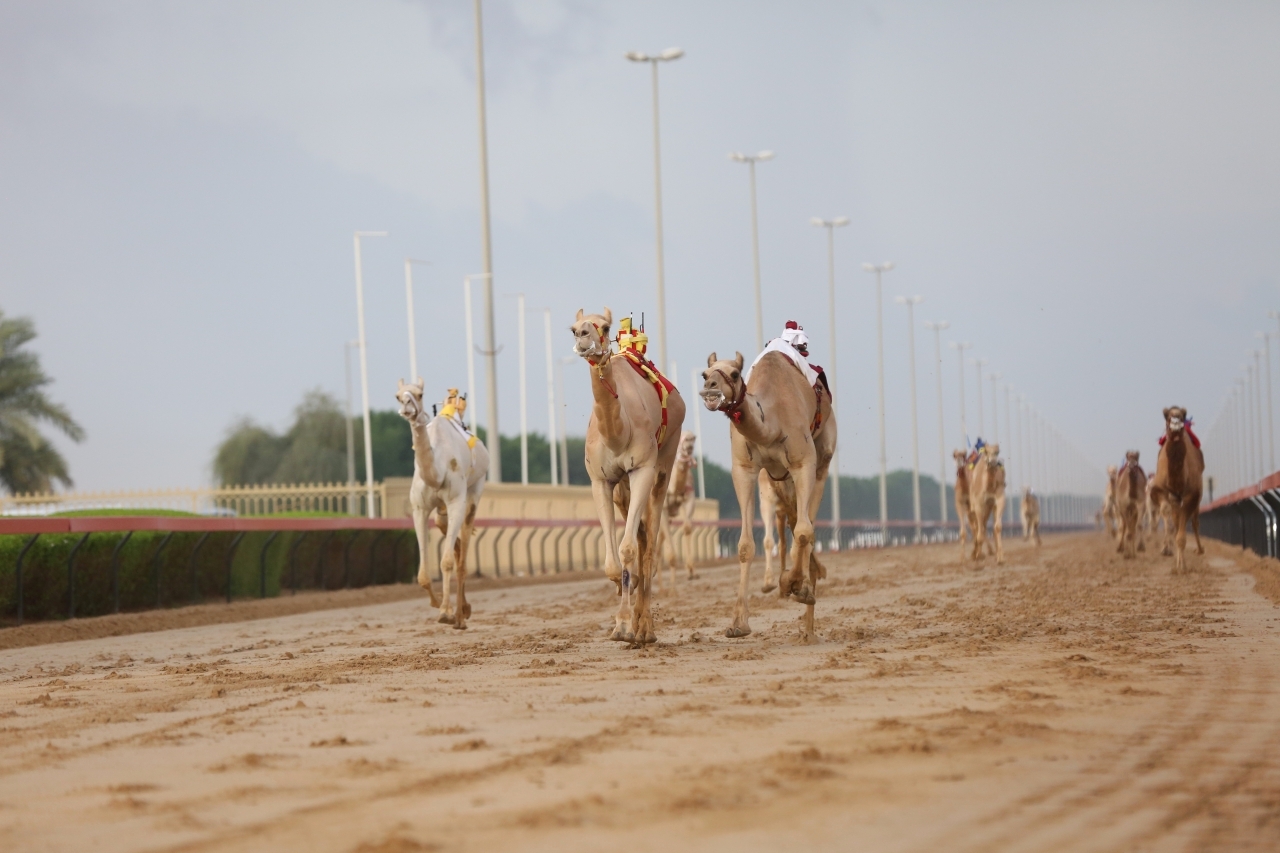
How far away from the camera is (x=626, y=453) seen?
12344 mm

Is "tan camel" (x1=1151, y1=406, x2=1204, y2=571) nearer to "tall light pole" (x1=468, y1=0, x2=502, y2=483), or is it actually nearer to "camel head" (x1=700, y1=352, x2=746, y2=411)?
"camel head" (x1=700, y1=352, x2=746, y2=411)

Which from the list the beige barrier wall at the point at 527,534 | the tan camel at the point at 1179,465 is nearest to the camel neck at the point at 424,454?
the tan camel at the point at 1179,465

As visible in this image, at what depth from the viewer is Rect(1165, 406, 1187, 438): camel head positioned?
75.7 ft

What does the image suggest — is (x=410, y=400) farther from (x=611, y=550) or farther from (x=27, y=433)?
(x=27, y=433)

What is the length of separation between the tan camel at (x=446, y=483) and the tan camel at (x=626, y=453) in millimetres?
3419

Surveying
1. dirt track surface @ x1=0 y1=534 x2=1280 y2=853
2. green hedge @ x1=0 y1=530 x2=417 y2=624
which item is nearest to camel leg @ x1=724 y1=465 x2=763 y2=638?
dirt track surface @ x1=0 y1=534 x2=1280 y2=853

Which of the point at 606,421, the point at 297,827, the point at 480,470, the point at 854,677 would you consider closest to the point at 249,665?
the point at 606,421

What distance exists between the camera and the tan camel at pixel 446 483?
16.0 m

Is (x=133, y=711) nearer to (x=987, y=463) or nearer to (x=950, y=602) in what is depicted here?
(x=950, y=602)

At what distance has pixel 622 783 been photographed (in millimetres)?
5688

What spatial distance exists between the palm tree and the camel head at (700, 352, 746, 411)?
4016cm

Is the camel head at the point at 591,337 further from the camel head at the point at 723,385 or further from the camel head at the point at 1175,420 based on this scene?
the camel head at the point at 1175,420

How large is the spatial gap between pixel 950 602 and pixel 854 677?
27.1ft

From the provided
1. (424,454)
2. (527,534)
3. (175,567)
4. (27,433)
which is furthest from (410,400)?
(27,433)
